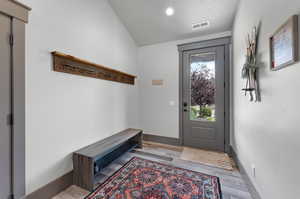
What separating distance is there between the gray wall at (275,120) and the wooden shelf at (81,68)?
236 centimetres

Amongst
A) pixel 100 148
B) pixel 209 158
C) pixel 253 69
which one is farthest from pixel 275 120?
pixel 100 148

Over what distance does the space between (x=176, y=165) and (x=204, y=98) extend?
1684 mm

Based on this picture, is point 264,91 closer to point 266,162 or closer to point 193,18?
point 266,162

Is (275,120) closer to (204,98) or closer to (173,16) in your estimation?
(204,98)

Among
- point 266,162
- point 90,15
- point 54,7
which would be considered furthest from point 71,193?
point 90,15

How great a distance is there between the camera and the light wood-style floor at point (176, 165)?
1751 mm

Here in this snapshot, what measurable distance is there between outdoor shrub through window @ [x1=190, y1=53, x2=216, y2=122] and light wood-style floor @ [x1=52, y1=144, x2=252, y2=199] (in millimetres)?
1059

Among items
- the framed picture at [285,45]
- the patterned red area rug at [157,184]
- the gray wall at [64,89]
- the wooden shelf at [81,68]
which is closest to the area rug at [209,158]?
the patterned red area rug at [157,184]

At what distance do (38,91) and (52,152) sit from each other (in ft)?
2.71

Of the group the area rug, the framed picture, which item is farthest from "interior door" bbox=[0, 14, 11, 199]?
the area rug

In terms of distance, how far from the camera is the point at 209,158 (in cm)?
275

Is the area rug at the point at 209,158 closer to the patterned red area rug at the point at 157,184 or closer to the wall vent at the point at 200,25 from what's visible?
the patterned red area rug at the point at 157,184

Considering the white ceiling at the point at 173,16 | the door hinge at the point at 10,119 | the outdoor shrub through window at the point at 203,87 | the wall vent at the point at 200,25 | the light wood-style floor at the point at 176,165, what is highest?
the white ceiling at the point at 173,16

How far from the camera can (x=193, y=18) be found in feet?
9.05
